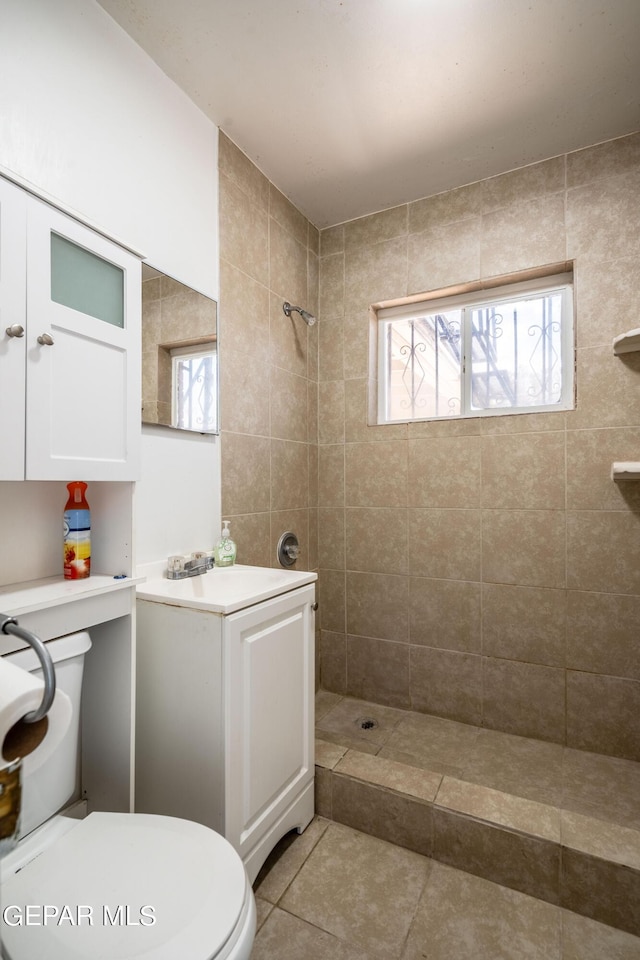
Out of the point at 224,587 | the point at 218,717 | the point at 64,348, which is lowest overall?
the point at 218,717

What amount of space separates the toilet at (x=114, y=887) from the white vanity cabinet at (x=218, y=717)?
254mm

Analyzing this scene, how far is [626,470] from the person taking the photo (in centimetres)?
168

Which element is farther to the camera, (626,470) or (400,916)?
(626,470)

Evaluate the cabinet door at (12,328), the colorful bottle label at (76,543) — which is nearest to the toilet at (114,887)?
the colorful bottle label at (76,543)

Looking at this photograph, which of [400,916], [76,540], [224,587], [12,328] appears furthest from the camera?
[224,587]

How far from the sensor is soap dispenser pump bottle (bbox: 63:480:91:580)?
117 centimetres

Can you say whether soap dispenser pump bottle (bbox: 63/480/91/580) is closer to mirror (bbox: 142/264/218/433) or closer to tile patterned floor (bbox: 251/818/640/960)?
mirror (bbox: 142/264/218/433)

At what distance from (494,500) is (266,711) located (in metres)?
1.32

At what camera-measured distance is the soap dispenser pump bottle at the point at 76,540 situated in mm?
1165

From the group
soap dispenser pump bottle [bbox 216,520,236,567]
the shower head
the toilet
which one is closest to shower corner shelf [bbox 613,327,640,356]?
the shower head

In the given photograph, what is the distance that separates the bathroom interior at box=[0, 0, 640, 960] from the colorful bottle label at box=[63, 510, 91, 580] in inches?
2.2

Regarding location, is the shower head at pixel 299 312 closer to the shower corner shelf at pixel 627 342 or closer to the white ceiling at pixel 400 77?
the white ceiling at pixel 400 77

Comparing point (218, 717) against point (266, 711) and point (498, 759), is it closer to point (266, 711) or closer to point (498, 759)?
point (266, 711)

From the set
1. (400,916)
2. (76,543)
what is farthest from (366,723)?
(76,543)
